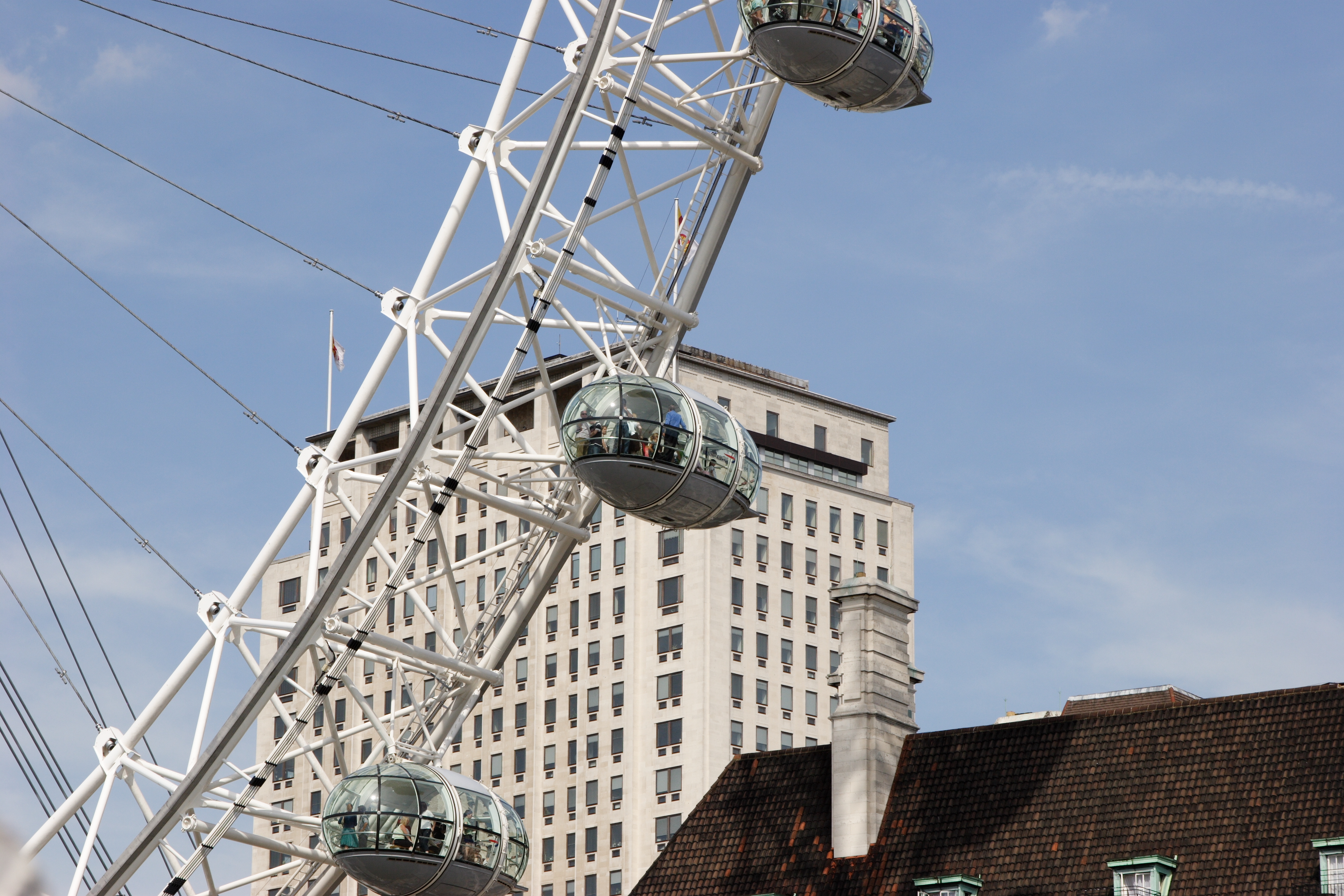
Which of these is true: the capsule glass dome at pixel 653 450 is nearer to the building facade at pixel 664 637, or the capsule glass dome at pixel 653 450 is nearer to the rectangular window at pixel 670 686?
the building facade at pixel 664 637

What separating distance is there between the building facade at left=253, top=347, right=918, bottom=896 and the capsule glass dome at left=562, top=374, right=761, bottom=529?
73.7 metres

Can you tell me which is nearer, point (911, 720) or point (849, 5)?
point (849, 5)

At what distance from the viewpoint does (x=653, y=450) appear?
23.7 metres

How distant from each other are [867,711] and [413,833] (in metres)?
12.8

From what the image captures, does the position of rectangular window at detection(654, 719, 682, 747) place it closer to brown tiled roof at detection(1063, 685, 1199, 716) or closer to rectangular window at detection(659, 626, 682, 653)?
rectangular window at detection(659, 626, 682, 653)

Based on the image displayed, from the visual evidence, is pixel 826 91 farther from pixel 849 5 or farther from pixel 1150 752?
pixel 1150 752

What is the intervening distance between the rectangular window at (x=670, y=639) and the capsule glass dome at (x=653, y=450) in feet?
262

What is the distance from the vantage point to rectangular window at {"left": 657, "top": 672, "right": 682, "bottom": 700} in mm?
103438

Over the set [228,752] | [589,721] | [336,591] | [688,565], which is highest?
[688,565]

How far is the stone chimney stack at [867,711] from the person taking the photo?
34156 mm

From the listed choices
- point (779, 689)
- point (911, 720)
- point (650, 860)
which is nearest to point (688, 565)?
point (779, 689)

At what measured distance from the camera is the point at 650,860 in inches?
3905

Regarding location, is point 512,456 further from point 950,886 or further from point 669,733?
point 669,733

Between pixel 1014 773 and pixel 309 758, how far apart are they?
12.8 meters
